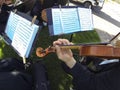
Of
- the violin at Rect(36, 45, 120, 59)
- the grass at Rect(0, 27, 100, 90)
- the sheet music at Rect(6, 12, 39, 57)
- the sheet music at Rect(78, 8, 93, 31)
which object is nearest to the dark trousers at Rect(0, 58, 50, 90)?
the sheet music at Rect(6, 12, 39, 57)

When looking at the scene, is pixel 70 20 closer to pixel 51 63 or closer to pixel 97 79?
pixel 51 63

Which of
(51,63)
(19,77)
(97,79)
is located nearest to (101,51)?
(97,79)

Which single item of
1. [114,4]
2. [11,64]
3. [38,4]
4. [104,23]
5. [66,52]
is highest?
[66,52]

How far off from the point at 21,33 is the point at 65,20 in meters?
0.70

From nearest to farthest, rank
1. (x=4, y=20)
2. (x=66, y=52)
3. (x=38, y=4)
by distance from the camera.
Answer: (x=66, y=52) < (x=4, y=20) < (x=38, y=4)

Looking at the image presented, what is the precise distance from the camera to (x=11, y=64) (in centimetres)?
240

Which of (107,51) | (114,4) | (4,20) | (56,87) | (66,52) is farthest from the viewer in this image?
(114,4)

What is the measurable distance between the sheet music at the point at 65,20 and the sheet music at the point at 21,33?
492 mm

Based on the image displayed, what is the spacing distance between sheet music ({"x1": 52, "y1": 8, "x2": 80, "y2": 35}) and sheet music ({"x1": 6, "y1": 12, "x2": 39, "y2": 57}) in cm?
49

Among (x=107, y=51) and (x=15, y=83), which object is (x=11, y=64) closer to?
(x=15, y=83)

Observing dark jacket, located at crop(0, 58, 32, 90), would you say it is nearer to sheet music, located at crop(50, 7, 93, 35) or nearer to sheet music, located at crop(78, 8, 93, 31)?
sheet music, located at crop(50, 7, 93, 35)

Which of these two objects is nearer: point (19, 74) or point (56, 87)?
point (19, 74)

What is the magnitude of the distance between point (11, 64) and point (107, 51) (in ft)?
2.94

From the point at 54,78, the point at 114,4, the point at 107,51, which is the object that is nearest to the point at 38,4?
the point at 54,78
